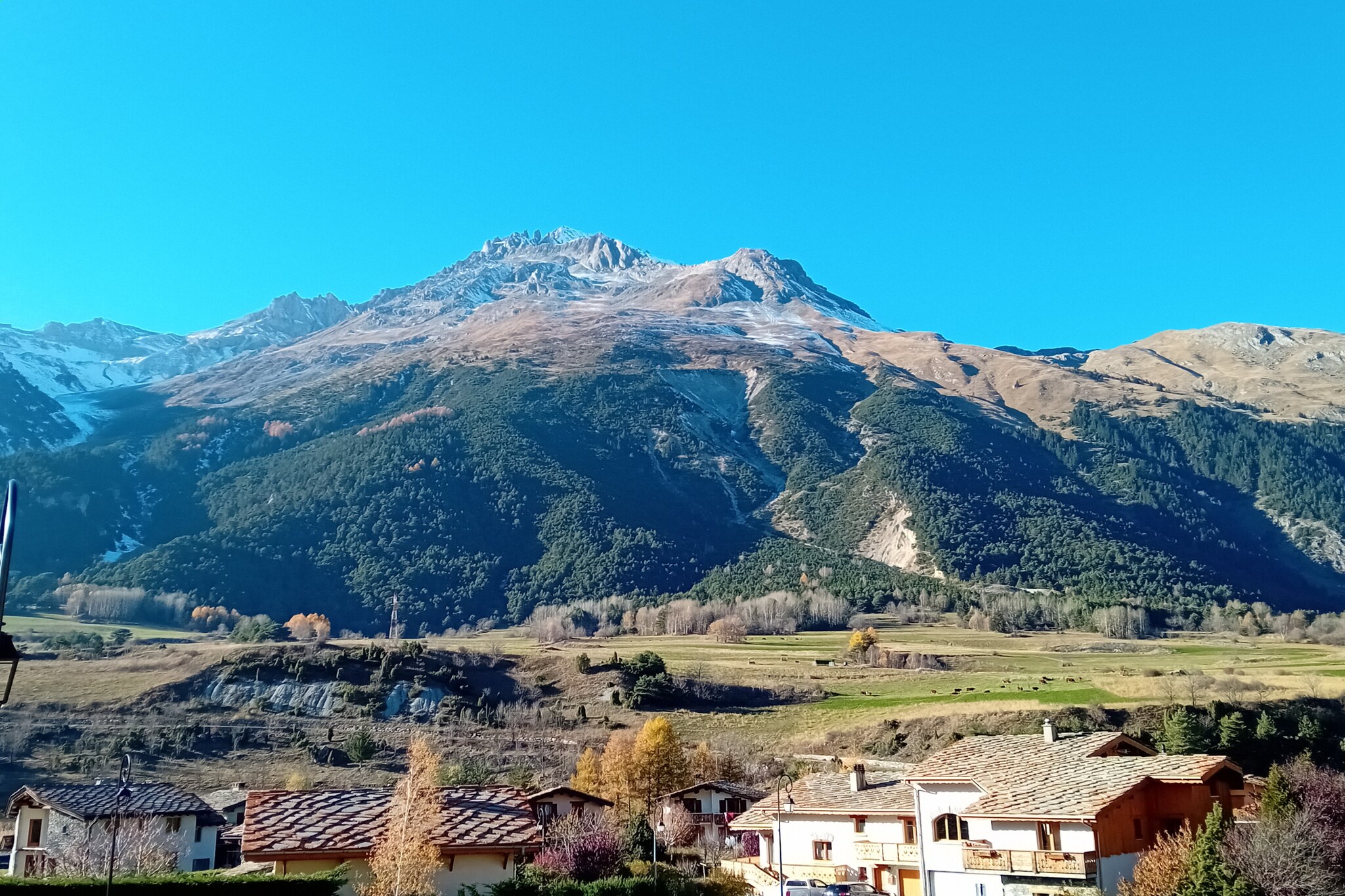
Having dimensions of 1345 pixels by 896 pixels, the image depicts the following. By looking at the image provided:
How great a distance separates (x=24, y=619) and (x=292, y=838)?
14626cm

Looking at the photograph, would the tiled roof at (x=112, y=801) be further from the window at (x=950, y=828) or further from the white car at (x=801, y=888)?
the window at (x=950, y=828)

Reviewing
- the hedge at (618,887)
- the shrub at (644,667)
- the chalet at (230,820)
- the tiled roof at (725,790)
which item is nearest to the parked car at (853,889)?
the hedge at (618,887)

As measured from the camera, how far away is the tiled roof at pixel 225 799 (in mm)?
56406

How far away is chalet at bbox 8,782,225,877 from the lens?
4400 cm

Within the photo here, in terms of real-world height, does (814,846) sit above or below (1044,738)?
below

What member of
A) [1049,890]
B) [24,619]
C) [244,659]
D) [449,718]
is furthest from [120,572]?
[1049,890]

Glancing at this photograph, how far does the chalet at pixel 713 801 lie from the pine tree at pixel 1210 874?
29.2m

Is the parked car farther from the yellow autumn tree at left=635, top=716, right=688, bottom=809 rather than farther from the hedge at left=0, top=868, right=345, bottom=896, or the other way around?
the hedge at left=0, top=868, right=345, bottom=896

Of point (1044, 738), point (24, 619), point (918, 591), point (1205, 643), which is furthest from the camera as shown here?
point (918, 591)

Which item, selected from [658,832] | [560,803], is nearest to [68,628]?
[560,803]

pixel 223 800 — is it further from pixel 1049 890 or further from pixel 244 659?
pixel 244 659

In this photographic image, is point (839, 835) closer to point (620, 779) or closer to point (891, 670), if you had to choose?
point (620, 779)

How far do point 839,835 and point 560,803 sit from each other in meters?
13.7

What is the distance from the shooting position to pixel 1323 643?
5379 inches
